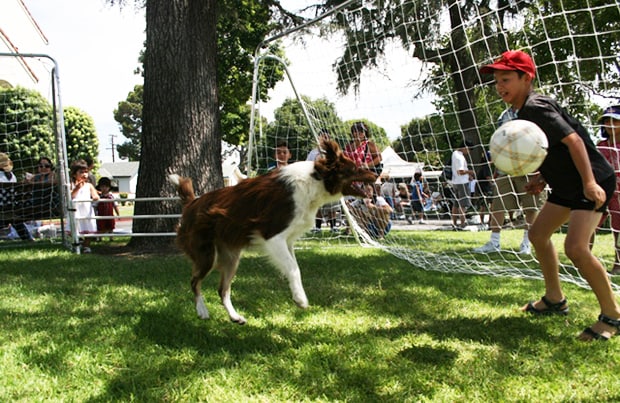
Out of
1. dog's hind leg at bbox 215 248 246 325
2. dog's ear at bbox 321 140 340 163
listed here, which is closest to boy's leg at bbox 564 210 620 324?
dog's ear at bbox 321 140 340 163

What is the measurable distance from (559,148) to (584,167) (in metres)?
0.28

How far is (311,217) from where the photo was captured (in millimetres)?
3949

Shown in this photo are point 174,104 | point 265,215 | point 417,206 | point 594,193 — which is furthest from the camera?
point 417,206

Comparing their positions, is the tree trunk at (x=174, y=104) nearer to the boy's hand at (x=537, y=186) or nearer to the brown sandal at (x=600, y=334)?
the boy's hand at (x=537, y=186)

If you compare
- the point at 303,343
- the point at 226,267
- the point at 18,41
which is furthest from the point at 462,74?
the point at 18,41

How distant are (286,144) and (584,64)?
15.1ft

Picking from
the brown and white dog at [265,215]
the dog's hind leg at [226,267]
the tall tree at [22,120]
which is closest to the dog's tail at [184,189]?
the brown and white dog at [265,215]

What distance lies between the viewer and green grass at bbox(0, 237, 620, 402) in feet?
8.50

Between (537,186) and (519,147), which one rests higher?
(519,147)

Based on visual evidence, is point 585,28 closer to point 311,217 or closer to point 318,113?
point 318,113

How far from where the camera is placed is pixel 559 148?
3383 millimetres

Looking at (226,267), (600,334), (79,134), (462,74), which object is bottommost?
(600,334)

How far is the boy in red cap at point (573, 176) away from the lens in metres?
3.19

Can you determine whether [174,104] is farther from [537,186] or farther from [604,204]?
[604,204]
